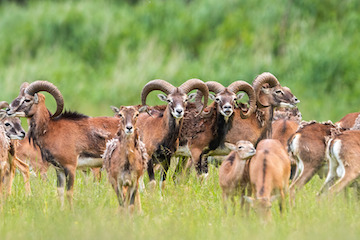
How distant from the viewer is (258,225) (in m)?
11.2

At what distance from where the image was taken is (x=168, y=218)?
11.9m

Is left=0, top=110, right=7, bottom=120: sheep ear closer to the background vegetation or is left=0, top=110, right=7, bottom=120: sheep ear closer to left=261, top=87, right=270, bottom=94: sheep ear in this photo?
left=261, top=87, right=270, bottom=94: sheep ear

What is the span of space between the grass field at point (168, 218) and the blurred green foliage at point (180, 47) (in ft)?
44.3

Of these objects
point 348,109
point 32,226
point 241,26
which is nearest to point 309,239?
point 32,226

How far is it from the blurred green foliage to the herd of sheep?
995 cm

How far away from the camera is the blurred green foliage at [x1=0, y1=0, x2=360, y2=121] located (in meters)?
30.5

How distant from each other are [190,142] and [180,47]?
60.8ft

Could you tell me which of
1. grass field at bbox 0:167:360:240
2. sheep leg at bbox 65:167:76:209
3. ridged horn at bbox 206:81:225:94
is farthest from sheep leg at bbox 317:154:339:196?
sheep leg at bbox 65:167:76:209

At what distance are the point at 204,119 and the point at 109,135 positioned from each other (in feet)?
7.11

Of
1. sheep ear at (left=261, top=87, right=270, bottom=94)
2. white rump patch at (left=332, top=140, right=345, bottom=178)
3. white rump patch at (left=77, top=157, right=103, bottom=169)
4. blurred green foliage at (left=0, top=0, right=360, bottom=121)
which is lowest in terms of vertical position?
white rump patch at (left=77, top=157, right=103, bottom=169)

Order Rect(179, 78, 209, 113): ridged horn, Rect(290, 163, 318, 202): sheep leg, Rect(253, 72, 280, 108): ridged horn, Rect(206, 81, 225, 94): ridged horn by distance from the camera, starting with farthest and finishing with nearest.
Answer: Rect(253, 72, 280, 108): ridged horn, Rect(206, 81, 225, 94): ridged horn, Rect(179, 78, 209, 113): ridged horn, Rect(290, 163, 318, 202): sheep leg

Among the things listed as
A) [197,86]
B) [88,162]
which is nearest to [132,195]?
[88,162]

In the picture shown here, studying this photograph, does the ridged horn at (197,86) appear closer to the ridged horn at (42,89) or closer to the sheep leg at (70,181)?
the ridged horn at (42,89)

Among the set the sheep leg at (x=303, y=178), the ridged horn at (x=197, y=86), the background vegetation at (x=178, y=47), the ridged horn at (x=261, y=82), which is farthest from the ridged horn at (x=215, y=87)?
the background vegetation at (x=178, y=47)
